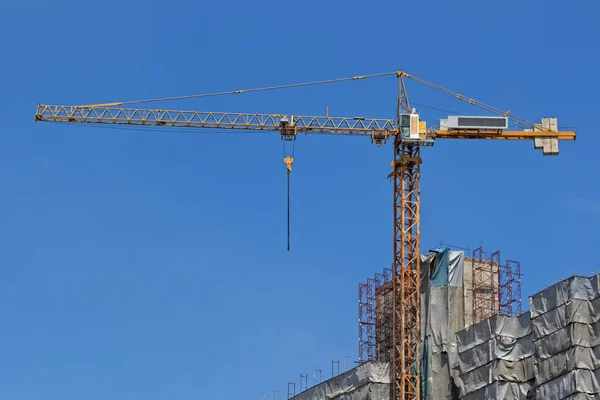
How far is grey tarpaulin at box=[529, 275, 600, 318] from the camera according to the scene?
125m

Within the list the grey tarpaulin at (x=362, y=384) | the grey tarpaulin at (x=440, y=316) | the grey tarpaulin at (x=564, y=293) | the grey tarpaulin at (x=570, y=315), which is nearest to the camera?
the grey tarpaulin at (x=570, y=315)

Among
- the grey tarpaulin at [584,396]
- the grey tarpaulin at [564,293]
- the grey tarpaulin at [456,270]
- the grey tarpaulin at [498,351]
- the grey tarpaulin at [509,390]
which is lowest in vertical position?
the grey tarpaulin at [584,396]

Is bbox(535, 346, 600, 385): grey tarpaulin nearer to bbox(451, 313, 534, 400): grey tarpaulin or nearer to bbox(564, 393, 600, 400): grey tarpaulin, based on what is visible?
bbox(564, 393, 600, 400): grey tarpaulin

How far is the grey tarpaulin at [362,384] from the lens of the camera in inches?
5610

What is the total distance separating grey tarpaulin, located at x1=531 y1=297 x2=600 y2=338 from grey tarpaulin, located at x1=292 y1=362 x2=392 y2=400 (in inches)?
756

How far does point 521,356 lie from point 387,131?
28.2 meters

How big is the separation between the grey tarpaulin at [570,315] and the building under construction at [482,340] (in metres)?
0.08

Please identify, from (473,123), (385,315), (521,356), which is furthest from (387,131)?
(521,356)

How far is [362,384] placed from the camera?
472 ft

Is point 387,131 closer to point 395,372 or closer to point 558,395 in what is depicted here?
point 395,372

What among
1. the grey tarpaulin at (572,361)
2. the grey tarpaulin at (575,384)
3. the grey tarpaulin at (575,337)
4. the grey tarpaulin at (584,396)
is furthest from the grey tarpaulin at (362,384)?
the grey tarpaulin at (584,396)

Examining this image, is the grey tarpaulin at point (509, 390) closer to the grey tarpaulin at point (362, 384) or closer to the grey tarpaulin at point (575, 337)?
the grey tarpaulin at point (575, 337)

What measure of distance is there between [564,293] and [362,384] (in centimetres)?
2514

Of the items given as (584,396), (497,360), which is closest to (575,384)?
(584,396)
